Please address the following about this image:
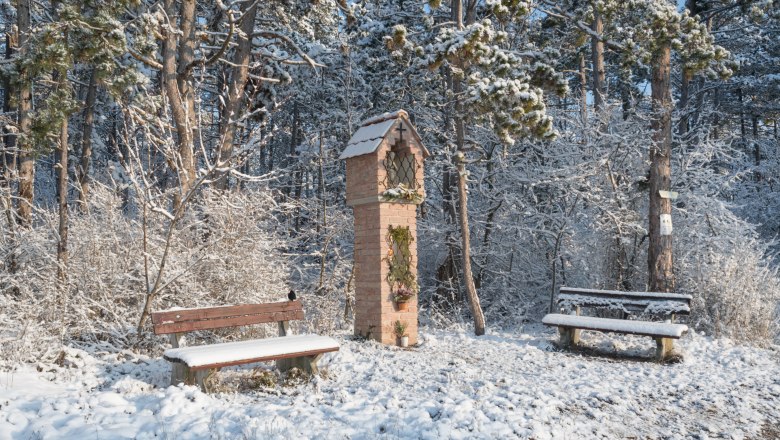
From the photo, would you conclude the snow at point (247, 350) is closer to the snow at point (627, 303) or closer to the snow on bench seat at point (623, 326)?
the snow on bench seat at point (623, 326)

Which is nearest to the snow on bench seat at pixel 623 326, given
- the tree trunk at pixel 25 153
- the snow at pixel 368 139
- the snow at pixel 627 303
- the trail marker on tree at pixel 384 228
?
the snow at pixel 627 303

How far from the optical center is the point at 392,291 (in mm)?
Result: 8516

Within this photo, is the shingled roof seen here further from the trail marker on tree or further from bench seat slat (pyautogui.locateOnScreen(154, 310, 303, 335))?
bench seat slat (pyautogui.locateOnScreen(154, 310, 303, 335))

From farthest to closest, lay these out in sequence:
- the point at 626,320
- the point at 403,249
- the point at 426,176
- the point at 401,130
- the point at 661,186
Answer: the point at 426,176 < the point at 661,186 < the point at 401,130 < the point at 403,249 < the point at 626,320

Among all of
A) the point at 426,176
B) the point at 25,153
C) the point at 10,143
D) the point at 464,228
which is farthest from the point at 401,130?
the point at 10,143

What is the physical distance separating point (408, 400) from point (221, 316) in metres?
2.37

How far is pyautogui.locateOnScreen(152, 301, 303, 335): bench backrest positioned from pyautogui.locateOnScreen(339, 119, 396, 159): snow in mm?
2570

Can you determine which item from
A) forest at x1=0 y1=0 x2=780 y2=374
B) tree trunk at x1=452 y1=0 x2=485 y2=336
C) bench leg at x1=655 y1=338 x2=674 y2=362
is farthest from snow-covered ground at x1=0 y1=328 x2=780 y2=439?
tree trunk at x1=452 y1=0 x2=485 y2=336

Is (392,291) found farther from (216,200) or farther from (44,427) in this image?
(44,427)

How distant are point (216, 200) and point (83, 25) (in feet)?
10.8

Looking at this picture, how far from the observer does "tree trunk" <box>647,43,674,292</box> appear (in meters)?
10.4

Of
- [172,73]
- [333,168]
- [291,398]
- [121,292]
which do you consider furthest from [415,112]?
[291,398]

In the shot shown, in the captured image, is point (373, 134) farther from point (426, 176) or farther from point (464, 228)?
point (426, 176)

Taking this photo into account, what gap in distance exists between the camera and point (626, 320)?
8.47 meters
